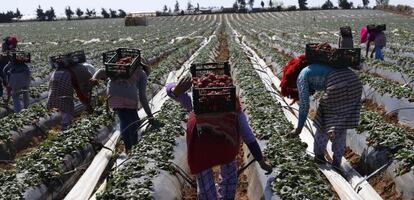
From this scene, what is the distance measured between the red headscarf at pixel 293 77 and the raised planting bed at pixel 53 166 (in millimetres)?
3860

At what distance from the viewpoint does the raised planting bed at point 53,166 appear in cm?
720

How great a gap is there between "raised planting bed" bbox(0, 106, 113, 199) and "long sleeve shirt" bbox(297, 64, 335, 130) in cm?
403

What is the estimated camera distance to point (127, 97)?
28.3 feet

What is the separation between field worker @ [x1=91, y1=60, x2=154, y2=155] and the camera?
8.61m

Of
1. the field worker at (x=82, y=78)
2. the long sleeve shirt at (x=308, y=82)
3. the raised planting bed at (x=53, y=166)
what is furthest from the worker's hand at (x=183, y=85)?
the field worker at (x=82, y=78)

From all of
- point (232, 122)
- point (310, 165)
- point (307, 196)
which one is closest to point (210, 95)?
point (232, 122)

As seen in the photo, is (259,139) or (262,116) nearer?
(259,139)

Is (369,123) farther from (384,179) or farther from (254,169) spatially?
(254,169)

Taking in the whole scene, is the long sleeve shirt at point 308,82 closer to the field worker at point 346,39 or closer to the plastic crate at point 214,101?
the field worker at point 346,39

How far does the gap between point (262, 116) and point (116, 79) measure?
313 cm

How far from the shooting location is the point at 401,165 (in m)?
7.03

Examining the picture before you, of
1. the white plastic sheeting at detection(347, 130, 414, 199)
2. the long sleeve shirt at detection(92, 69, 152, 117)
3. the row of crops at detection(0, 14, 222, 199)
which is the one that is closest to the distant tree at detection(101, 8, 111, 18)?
the row of crops at detection(0, 14, 222, 199)

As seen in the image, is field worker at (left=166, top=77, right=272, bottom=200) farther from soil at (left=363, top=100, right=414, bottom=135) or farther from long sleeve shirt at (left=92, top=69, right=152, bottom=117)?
soil at (left=363, top=100, right=414, bottom=135)

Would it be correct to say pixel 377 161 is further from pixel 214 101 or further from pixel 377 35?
pixel 377 35
